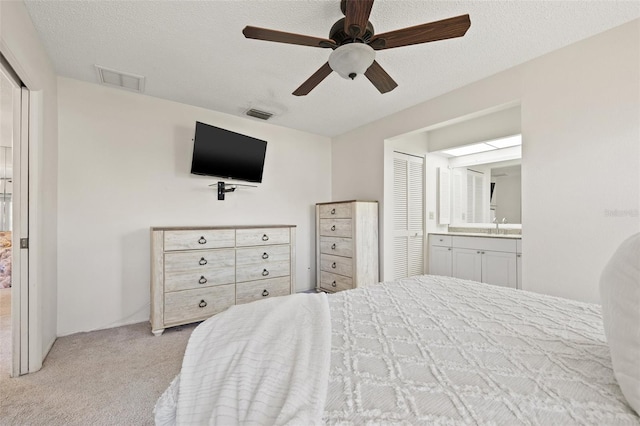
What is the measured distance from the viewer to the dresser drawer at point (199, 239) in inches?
104

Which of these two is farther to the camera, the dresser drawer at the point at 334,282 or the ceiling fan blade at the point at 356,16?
the dresser drawer at the point at 334,282

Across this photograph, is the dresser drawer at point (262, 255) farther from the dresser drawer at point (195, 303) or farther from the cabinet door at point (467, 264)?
the cabinet door at point (467, 264)

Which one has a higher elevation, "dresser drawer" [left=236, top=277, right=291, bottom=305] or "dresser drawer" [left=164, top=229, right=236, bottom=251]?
"dresser drawer" [left=164, top=229, right=236, bottom=251]

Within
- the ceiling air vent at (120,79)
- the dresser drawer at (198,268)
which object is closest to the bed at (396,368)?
the dresser drawer at (198,268)

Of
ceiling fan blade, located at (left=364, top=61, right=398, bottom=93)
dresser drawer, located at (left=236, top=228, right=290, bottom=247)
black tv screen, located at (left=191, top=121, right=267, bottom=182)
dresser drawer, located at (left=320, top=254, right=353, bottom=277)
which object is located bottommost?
dresser drawer, located at (left=320, top=254, right=353, bottom=277)

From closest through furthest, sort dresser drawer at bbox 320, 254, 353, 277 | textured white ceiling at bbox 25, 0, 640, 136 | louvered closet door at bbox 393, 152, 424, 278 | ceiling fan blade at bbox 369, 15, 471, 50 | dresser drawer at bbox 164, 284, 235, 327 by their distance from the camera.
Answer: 1. ceiling fan blade at bbox 369, 15, 471, 50
2. textured white ceiling at bbox 25, 0, 640, 136
3. dresser drawer at bbox 164, 284, 235, 327
4. dresser drawer at bbox 320, 254, 353, 277
5. louvered closet door at bbox 393, 152, 424, 278

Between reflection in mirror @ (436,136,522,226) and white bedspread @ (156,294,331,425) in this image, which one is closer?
white bedspread @ (156,294,331,425)

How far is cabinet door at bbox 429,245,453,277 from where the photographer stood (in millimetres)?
3703

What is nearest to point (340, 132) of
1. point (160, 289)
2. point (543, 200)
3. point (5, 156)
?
point (543, 200)

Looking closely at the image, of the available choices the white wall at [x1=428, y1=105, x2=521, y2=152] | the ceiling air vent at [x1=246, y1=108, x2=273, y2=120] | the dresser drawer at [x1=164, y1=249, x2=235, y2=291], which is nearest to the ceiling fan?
the white wall at [x1=428, y1=105, x2=521, y2=152]

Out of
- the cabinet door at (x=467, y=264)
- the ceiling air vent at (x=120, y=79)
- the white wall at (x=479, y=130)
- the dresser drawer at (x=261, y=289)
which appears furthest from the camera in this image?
the cabinet door at (x=467, y=264)

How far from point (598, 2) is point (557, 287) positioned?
1976 millimetres

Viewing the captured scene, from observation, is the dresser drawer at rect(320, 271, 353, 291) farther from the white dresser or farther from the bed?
the bed

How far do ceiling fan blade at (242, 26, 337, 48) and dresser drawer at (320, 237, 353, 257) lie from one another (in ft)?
7.56
